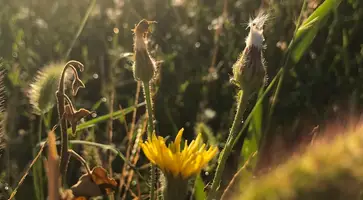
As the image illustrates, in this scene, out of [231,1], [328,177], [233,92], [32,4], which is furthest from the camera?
[32,4]

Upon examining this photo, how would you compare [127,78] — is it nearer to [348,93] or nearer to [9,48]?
[9,48]

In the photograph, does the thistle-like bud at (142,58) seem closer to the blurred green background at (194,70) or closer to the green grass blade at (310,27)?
the blurred green background at (194,70)

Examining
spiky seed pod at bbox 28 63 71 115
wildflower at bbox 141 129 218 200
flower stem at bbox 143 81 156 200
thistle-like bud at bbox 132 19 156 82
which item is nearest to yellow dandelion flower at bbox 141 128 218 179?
wildflower at bbox 141 129 218 200

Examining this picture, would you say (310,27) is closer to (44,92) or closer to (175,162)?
(175,162)

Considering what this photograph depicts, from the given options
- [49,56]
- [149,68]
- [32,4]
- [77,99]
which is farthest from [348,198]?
[32,4]

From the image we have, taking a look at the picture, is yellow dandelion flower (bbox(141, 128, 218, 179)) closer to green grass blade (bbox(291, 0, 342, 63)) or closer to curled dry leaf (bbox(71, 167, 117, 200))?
curled dry leaf (bbox(71, 167, 117, 200))

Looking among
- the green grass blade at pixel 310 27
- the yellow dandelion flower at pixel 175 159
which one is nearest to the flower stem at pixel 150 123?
the yellow dandelion flower at pixel 175 159
